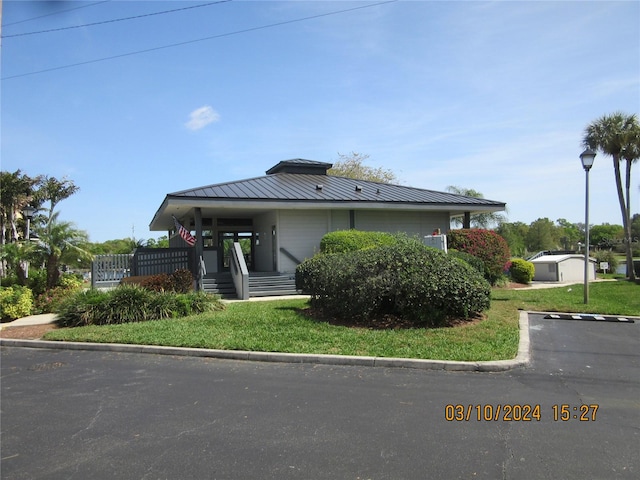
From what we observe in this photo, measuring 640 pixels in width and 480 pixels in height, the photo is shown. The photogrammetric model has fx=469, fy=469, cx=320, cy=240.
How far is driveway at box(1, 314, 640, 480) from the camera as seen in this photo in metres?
3.85

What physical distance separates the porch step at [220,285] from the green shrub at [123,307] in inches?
169

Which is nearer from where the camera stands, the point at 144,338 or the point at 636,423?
the point at 636,423

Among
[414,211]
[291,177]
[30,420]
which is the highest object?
[291,177]

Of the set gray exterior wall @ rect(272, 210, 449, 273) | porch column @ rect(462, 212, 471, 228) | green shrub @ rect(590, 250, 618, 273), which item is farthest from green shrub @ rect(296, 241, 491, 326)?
green shrub @ rect(590, 250, 618, 273)

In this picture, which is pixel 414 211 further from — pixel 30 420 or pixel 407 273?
pixel 30 420

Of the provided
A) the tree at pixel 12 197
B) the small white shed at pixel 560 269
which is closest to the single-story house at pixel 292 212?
the small white shed at pixel 560 269

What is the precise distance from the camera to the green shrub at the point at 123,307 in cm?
1161

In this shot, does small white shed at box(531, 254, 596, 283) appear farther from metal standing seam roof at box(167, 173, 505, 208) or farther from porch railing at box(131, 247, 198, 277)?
porch railing at box(131, 247, 198, 277)

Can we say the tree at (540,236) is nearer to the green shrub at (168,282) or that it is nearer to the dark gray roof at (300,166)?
the dark gray roof at (300,166)

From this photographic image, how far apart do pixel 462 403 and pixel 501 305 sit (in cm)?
814

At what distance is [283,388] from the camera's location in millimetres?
6078

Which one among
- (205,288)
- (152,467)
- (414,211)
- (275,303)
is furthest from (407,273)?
(414,211)

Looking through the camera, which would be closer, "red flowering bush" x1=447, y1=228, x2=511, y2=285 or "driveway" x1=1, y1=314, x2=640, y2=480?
"driveway" x1=1, y1=314, x2=640, y2=480

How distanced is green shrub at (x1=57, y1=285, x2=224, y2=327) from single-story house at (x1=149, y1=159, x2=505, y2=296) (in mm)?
5134
